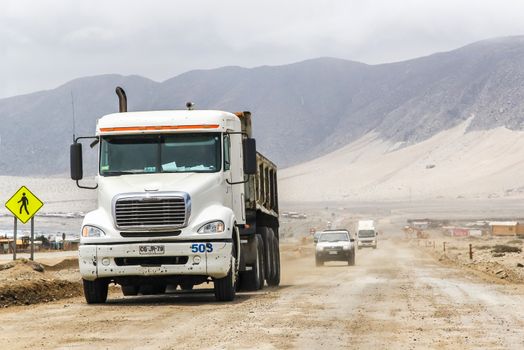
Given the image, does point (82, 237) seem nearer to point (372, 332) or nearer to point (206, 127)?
point (206, 127)

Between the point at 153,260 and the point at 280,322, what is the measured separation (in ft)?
16.2

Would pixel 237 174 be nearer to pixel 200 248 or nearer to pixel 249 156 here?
pixel 249 156

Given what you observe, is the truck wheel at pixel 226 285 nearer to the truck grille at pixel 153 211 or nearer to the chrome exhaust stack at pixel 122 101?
the truck grille at pixel 153 211

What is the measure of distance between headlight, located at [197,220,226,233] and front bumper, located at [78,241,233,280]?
0.22 meters

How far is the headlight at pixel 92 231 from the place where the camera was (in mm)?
18516

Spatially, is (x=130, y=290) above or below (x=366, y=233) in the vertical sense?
below

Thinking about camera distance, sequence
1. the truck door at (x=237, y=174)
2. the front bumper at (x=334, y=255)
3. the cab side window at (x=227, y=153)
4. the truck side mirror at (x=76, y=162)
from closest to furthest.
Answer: the truck side mirror at (x=76, y=162), the cab side window at (x=227, y=153), the truck door at (x=237, y=174), the front bumper at (x=334, y=255)

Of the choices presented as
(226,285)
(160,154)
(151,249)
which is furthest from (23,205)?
(151,249)

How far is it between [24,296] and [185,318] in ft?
23.9

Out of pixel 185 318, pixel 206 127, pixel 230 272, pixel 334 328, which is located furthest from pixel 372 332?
pixel 206 127

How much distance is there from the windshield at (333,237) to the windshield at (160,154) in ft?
100.0

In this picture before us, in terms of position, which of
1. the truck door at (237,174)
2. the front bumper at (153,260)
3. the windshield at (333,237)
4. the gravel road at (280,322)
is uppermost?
the truck door at (237,174)

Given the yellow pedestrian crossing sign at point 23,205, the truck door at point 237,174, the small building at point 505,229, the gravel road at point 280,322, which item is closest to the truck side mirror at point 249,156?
the truck door at point 237,174

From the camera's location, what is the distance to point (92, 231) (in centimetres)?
1858
